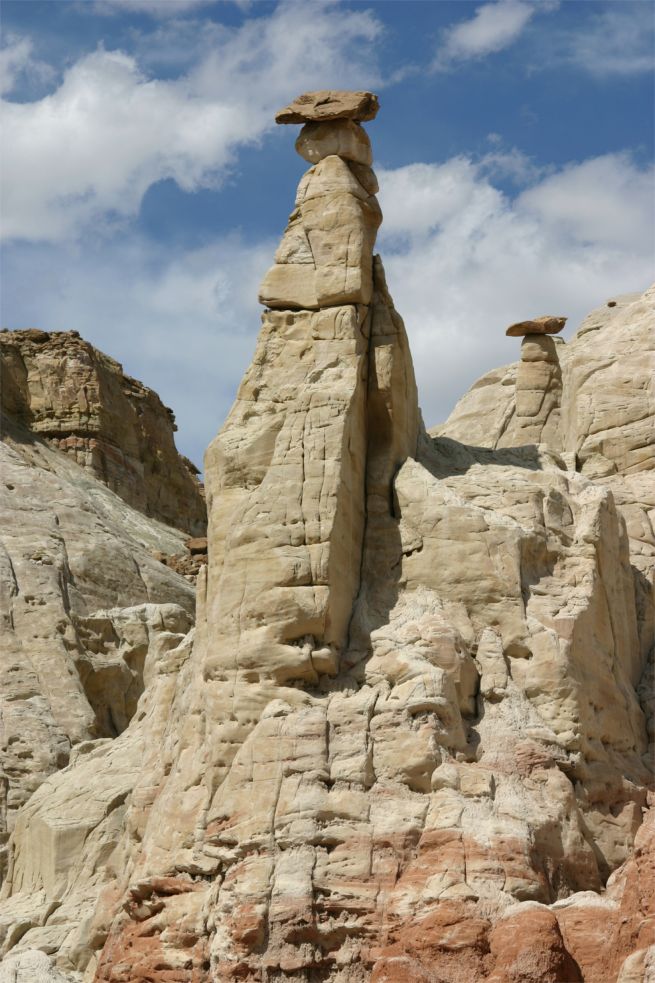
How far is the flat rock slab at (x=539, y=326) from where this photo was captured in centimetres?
3862

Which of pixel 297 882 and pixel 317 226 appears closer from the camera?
pixel 297 882

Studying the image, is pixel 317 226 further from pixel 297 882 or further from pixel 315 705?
pixel 297 882

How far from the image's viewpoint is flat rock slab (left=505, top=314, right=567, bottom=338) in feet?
127

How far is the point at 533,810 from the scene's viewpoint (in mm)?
25578

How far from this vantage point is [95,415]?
192 ft

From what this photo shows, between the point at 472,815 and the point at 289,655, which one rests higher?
the point at 289,655

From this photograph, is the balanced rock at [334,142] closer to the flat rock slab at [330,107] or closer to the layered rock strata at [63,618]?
the flat rock slab at [330,107]

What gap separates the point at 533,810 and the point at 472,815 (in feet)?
2.68

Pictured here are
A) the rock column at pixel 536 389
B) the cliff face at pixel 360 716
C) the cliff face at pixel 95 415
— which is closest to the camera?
the cliff face at pixel 360 716

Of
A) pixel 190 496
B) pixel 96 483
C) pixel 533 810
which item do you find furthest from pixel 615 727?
pixel 190 496

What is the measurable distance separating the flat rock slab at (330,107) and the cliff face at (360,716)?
49 mm

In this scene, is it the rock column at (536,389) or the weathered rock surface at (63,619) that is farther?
the rock column at (536,389)

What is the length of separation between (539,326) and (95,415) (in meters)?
22.5

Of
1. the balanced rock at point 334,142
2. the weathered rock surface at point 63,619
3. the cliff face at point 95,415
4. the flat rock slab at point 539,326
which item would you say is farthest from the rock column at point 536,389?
the cliff face at point 95,415
